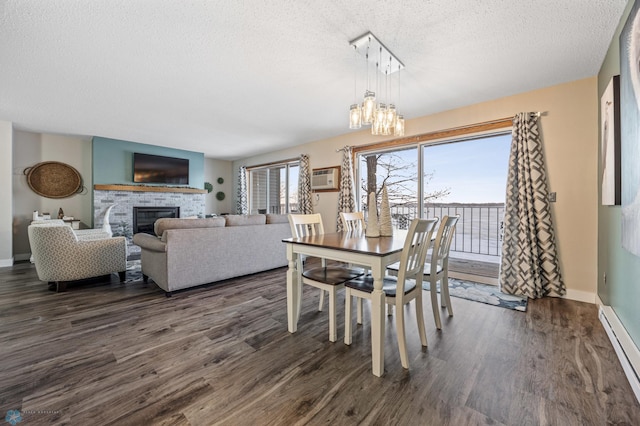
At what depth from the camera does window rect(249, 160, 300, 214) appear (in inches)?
Answer: 250

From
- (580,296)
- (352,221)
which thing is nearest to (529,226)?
(580,296)

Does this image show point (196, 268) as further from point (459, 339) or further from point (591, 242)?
point (591, 242)

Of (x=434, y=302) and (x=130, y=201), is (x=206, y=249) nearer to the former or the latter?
(x=434, y=302)

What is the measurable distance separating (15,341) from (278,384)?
2.02 metres

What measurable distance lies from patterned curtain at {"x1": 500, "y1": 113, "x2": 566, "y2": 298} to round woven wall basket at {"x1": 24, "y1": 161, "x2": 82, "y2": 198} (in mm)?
7570

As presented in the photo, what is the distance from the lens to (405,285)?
71.7 inches

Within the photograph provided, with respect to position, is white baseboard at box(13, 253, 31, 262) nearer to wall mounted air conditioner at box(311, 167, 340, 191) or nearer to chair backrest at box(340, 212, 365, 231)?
wall mounted air conditioner at box(311, 167, 340, 191)

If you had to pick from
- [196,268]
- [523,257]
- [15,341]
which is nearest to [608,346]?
[523,257]

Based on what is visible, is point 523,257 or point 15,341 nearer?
point 15,341

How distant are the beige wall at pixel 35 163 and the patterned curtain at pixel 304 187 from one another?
167 inches

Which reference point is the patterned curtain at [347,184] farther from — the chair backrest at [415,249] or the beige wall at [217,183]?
the beige wall at [217,183]

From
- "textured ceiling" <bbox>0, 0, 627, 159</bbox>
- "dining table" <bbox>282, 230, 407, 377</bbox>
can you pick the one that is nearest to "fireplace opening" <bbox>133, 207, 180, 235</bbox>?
"textured ceiling" <bbox>0, 0, 627, 159</bbox>

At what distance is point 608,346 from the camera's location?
1846mm

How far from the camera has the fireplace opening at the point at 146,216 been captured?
580 cm
